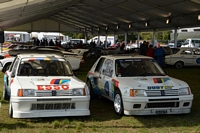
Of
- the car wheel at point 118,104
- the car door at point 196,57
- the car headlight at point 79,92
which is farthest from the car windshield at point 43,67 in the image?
the car door at point 196,57

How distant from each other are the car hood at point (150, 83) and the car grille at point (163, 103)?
284 millimetres

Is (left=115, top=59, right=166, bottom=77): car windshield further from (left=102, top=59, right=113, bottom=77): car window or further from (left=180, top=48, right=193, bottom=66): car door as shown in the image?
(left=180, top=48, right=193, bottom=66): car door

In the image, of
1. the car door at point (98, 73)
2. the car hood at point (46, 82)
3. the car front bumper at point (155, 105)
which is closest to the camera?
the car hood at point (46, 82)

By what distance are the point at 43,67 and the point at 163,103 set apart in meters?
3.00

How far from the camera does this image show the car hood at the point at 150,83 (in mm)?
6516

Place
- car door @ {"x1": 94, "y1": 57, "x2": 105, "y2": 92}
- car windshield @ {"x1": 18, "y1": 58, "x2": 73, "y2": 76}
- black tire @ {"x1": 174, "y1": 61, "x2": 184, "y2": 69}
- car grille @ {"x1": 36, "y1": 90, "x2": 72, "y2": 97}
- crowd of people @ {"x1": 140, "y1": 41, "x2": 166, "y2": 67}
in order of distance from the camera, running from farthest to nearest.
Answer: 1. black tire @ {"x1": 174, "y1": 61, "x2": 184, "y2": 69}
2. crowd of people @ {"x1": 140, "y1": 41, "x2": 166, "y2": 67}
3. car door @ {"x1": 94, "y1": 57, "x2": 105, "y2": 92}
4. car windshield @ {"x1": 18, "y1": 58, "x2": 73, "y2": 76}
5. car grille @ {"x1": 36, "y1": 90, "x2": 72, "y2": 97}

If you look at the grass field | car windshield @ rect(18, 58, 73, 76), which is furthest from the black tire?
car windshield @ rect(18, 58, 73, 76)

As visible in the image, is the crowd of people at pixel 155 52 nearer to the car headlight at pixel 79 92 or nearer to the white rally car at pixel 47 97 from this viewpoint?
the white rally car at pixel 47 97

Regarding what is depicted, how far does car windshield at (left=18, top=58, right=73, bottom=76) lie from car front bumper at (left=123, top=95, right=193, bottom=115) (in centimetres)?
183

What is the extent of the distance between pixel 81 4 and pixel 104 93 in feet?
60.5

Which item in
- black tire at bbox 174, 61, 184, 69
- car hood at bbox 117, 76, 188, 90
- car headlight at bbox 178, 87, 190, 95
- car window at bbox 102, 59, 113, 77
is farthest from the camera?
black tire at bbox 174, 61, 184, 69

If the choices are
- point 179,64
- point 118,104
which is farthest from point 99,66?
point 179,64

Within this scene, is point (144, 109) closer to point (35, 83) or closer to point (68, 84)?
point (68, 84)

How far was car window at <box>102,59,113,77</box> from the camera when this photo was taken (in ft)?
25.7
